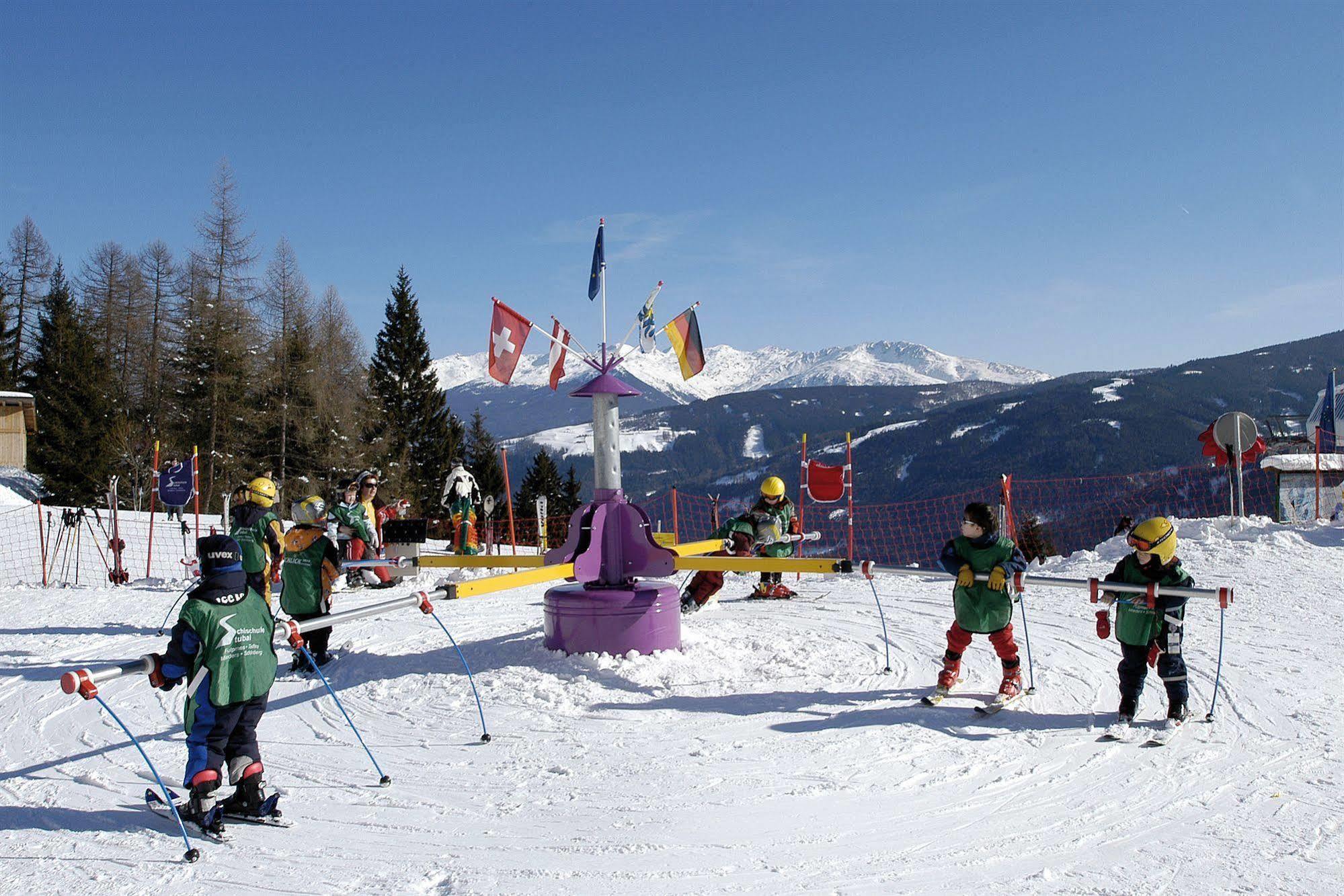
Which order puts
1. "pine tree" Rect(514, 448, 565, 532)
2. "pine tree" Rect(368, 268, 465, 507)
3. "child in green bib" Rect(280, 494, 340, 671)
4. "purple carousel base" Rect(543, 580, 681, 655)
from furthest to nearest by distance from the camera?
1. "pine tree" Rect(514, 448, 565, 532)
2. "pine tree" Rect(368, 268, 465, 507)
3. "child in green bib" Rect(280, 494, 340, 671)
4. "purple carousel base" Rect(543, 580, 681, 655)

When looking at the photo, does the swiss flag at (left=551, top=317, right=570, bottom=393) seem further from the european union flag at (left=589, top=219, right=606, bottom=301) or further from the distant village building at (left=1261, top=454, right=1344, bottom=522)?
the distant village building at (left=1261, top=454, right=1344, bottom=522)

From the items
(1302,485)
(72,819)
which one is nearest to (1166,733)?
(72,819)

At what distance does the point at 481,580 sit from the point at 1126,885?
4.96 m

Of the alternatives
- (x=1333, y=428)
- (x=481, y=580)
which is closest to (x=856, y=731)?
(x=481, y=580)

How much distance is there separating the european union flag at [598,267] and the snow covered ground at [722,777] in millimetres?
3492

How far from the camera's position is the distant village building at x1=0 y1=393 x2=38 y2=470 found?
32.7 m

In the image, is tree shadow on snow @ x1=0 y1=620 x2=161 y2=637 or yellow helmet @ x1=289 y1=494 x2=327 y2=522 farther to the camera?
tree shadow on snow @ x1=0 y1=620 x2=161 y2=637

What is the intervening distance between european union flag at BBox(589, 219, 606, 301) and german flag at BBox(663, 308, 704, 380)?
0.79 meters

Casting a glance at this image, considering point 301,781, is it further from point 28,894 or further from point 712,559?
point 712,559

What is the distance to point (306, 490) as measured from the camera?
32.3m

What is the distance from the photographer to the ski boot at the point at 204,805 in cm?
446

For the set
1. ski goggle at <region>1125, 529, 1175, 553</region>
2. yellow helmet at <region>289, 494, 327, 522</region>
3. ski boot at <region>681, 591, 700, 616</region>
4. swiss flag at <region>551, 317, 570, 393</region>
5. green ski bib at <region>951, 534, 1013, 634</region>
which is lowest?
ski boot at <region>681, 591, 700, 616</region>

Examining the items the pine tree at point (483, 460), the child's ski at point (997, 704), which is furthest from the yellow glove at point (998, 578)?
the pine tree at point (483, 460)

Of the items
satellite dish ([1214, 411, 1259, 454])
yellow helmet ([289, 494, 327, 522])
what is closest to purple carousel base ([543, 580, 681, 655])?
yellow helmet ([289, 494, 327, 522])
